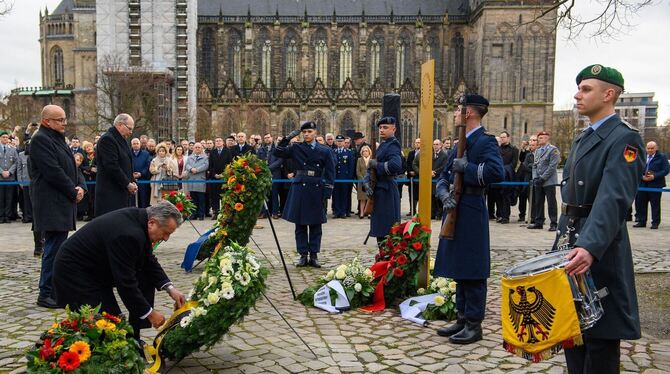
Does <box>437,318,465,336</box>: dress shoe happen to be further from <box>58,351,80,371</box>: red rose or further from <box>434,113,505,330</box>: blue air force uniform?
<box>58,351,80,371</box>: red rose

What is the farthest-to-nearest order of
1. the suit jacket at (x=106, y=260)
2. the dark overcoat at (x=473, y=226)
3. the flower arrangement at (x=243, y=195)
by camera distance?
the flower arrangement at (x=243, y=195) → the dark overcoat at (x=473, y=226) → the suit jacket at (x=106, y=260)

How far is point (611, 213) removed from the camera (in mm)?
3248

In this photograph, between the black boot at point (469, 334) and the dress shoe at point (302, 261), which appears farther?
the dress shoe at point (302, 261)

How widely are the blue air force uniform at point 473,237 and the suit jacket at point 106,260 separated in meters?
2.68

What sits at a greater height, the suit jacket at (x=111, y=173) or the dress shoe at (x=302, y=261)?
the suit jacket at (x=111, y=173)

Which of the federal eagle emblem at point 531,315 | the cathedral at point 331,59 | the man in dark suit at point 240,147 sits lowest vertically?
the federal eagle emblem at point 531,315

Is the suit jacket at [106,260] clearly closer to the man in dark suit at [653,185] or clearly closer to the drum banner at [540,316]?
the drum banner at [540,316]

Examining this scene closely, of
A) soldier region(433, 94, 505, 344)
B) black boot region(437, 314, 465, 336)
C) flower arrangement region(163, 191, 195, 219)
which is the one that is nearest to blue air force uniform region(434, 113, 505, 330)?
soldier region(433, 94, 505, 344)

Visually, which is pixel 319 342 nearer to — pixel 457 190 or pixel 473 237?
pixel 473 237

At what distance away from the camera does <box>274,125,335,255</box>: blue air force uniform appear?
29.1ft

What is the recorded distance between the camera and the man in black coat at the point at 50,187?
6746 mm

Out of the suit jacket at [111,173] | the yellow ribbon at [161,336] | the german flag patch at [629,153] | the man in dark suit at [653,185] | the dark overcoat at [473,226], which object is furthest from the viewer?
the man in dark suit at [653,185]

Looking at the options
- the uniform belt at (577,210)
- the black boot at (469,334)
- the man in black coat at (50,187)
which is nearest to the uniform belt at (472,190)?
the black boot at (469,334)

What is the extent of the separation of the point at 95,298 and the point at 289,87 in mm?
52580
